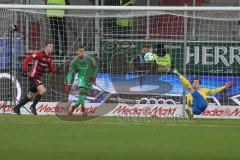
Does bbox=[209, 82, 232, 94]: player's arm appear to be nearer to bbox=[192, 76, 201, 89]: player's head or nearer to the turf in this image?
bbox=[192, 76, 201, 89]: player's head

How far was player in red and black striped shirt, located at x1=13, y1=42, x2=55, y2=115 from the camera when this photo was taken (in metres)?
15.6

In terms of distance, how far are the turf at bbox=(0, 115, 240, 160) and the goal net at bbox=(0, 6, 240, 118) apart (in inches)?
124

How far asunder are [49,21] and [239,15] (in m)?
4.56

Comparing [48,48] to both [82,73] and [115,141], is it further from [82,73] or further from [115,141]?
[115,141]

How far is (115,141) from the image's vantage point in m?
9.77

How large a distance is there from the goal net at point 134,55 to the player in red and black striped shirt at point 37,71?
365 millimetres

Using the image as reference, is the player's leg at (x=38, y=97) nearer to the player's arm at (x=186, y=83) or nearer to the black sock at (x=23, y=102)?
the black sock at (x=23, y=102)

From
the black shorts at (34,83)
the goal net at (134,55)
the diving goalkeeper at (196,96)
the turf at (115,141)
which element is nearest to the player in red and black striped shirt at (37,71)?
the black shorts at (34,83)

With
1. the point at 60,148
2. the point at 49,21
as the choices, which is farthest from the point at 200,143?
the point at 49,21

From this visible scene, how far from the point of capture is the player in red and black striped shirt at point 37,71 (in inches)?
615

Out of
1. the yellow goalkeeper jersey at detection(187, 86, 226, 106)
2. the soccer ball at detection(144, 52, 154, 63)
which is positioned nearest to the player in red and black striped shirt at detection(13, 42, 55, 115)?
the soccer ball at detection(144, 52, 154, 63)

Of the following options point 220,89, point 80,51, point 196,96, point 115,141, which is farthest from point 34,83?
point 115,141

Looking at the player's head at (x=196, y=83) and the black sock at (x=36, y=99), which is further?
the player's head at (x=196, y=83)

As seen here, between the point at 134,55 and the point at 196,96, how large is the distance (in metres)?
1.79
